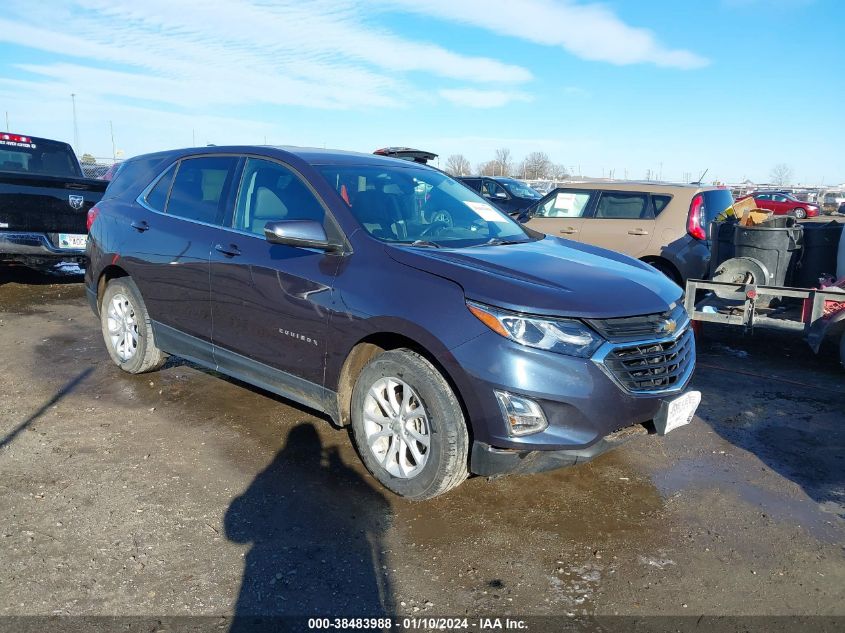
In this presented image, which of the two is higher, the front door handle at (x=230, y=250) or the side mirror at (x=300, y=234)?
the side mirror at (x=300, y=234)

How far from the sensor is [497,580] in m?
2.86

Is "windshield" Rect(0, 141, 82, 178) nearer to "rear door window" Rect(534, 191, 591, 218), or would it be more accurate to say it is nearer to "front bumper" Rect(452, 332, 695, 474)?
"rear door window" Rect(534, 191, 591, 218)

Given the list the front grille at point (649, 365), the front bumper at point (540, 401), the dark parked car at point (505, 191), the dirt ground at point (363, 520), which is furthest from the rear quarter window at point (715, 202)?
the dark parked car at point (505, 191)

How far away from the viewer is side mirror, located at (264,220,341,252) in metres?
3.57

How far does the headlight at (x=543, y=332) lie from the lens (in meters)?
3.04

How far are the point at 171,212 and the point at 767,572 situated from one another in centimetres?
423

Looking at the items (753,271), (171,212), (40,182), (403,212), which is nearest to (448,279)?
(403,212)

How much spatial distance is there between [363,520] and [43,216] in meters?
6.46

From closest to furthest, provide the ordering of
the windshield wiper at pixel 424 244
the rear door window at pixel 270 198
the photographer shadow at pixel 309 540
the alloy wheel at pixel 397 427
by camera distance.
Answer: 1. the photographer shadow at pixel 309 540
2. the alloy wheel at pixel 397 427
3. the windshield wiper at pixel 424 244
4. the rear door window at pixel 270 198

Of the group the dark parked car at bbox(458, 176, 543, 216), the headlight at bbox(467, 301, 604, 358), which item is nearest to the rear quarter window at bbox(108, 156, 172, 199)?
the headlight at bbox(467, 301, 604, 358)

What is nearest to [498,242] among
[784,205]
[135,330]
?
[135,330]

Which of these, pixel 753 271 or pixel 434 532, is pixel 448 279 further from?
pixel 753 271

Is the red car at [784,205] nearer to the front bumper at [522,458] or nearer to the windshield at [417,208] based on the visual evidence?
the windshield at [417,208]

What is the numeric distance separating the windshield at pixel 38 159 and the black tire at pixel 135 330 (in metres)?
4.77
